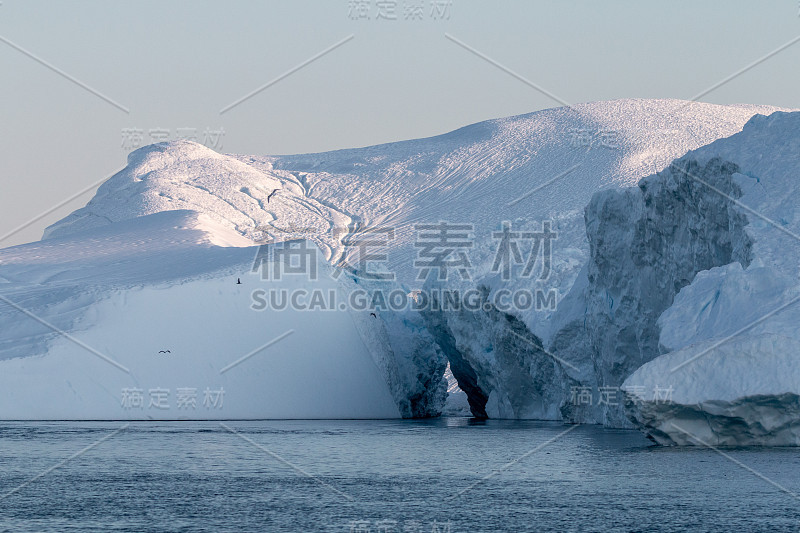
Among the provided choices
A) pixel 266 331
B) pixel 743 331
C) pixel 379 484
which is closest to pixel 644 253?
pixel 743 331

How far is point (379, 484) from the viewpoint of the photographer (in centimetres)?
1695

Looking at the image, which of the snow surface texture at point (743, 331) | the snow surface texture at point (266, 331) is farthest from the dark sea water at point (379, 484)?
the snow surface texture at point (266, 331)

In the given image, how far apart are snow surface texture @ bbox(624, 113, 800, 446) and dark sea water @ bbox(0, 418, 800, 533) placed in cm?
70

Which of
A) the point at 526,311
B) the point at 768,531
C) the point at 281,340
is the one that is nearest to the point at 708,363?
the point at 768,531

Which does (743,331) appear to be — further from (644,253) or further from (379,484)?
(644,253)

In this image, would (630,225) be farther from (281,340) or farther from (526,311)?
(281,340)

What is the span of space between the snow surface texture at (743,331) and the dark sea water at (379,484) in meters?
0.70

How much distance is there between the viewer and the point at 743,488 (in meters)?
15.9

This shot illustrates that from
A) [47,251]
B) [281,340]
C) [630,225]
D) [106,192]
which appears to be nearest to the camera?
[630,225]

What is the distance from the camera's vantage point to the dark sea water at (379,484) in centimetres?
1331

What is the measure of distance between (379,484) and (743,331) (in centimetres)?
788

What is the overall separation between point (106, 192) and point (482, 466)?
72.3 meters

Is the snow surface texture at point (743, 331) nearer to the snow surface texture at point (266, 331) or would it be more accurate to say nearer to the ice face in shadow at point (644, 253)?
the ice face in shadow at point (644, 253)

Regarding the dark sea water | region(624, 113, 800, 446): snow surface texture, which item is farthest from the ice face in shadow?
the dark sea water
